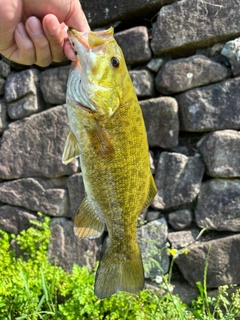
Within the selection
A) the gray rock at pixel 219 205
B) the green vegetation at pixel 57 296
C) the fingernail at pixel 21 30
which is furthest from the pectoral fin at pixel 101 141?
the gray rock at pixel 219 205

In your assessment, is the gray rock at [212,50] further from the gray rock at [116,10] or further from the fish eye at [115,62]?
the fish eye at [115,62]

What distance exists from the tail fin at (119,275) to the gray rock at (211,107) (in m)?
1.15

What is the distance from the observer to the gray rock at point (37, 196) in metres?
2.70

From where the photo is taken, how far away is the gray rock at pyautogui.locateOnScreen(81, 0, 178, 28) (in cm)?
242

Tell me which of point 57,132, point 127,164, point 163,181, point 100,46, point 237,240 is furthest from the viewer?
point 57,132

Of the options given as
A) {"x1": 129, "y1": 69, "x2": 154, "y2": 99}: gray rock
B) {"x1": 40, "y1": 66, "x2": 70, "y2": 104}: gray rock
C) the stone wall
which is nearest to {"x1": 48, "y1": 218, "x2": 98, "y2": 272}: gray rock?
the stone wall

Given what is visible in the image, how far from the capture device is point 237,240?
227cm

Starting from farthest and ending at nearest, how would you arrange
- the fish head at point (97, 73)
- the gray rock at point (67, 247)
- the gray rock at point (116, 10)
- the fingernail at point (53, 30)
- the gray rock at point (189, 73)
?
the gray rock at point (67, 247)
the gray rock at point (116, 10)
the gray rock at point (189, 73)
the fingernail at point (53, 30)
the fish head at point (97, 73)

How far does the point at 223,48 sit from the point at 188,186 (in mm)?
906

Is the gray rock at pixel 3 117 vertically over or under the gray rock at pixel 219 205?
over

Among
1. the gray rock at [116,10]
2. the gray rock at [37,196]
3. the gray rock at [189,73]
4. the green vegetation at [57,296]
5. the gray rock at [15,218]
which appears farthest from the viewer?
the gray rock at [15,218]

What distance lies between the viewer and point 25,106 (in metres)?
2.77

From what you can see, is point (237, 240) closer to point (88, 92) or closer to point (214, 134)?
point (214, 134)

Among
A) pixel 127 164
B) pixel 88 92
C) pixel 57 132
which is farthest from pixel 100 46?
pixel 57 132
